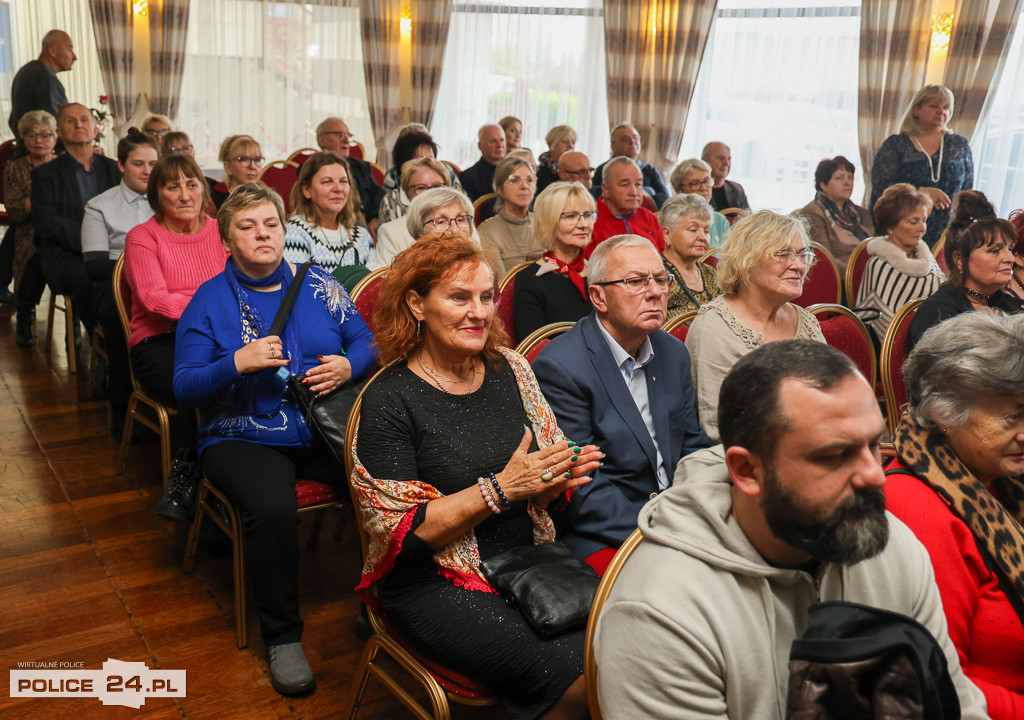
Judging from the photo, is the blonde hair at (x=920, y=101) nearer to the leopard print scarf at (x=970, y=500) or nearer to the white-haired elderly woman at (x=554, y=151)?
the white-haired elderly woman at (x=554, y=151)

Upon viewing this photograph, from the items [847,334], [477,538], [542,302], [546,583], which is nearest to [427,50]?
[542,302]

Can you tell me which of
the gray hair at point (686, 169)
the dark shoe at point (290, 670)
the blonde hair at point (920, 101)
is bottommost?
the dark shoe at point (290, 670)

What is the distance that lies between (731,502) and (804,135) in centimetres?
806

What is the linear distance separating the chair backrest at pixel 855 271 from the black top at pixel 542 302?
4.89ft

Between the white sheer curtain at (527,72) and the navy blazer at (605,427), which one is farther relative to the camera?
the white sheer curtain at (527,72)

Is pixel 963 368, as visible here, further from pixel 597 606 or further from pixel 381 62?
pixel 381 62

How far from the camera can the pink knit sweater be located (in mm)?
3191

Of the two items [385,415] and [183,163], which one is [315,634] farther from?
[183,163]

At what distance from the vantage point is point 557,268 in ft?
11.0

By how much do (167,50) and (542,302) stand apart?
23.8ft

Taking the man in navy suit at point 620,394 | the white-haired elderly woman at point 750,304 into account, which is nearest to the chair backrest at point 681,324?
the white-haired elderly woman at point 750,304

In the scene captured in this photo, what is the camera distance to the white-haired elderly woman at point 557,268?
327 cm

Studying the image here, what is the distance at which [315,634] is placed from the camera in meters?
2.62

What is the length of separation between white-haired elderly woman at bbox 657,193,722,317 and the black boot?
401cm
